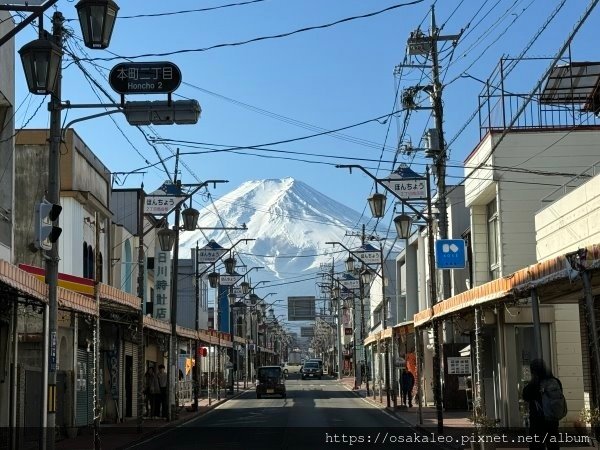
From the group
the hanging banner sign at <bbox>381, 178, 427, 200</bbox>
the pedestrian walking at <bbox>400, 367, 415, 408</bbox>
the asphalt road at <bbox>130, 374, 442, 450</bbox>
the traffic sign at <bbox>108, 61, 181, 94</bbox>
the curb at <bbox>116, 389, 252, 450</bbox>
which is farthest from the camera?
the pedestrian walking at <bbox>400, 367, 415, 408</bbox>

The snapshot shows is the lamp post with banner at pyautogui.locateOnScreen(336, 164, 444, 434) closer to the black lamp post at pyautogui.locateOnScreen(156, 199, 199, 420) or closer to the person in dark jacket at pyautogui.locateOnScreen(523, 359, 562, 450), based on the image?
the black lamp post at pyautogui.locateOnScreen(156, 199, 199, 420)

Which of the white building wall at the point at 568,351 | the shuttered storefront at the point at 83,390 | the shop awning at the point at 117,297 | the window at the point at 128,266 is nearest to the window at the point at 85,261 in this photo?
the shuttered storefront at the point at 83,390

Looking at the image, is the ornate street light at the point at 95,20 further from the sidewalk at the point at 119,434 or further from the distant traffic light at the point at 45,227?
the sidewalk at the point at 119,434

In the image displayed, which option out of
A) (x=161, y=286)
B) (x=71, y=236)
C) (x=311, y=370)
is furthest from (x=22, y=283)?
(x=311, y=370)

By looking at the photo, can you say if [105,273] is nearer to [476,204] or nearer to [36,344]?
[36,344]

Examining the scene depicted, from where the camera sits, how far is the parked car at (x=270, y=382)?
53219mm

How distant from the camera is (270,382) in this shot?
174ft

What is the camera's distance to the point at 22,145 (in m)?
31.5

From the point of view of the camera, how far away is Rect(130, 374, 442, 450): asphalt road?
23609 mm

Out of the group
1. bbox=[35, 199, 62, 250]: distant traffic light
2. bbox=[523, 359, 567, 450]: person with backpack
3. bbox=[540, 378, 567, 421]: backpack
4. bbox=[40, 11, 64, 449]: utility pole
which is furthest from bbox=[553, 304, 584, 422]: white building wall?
bbox=[35, 199, 62, 250]: distant traffic light

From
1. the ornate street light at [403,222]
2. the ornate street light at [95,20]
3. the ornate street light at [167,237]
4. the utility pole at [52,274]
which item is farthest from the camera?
→ the ornate street light at [167,237]

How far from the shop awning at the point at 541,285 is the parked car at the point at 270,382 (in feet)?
96.1

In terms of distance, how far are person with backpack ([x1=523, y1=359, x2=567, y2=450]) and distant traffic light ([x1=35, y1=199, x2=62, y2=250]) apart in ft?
28.6

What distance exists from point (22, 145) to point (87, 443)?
11.2 metres
